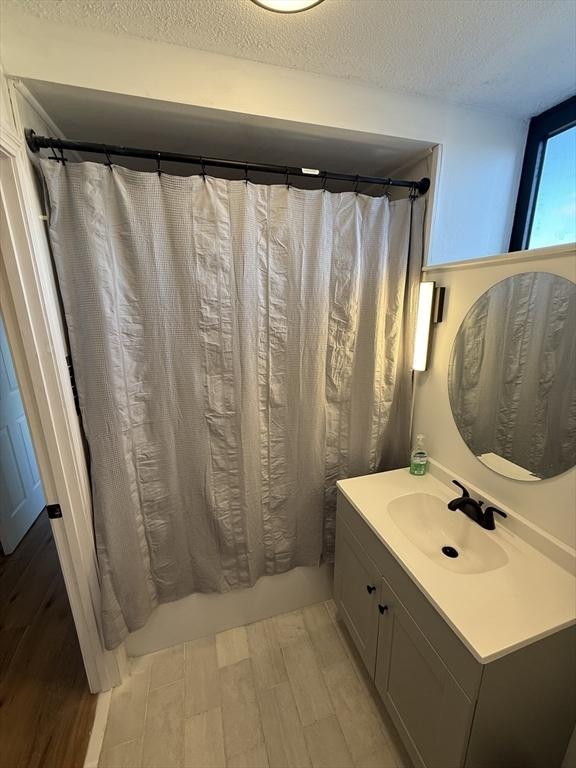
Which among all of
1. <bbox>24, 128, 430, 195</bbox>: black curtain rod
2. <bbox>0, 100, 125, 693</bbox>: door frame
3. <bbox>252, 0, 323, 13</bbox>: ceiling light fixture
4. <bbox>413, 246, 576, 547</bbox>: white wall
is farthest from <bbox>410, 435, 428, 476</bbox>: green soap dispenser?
<bbox>252, 0, 323, 13</bbox>: ceiling light fixture

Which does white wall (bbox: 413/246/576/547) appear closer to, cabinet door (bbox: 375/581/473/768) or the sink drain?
the sink drain

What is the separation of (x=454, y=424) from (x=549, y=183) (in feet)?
3.72

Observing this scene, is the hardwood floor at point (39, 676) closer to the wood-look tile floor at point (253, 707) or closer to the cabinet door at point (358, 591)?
the wood-look tile floor at point (253, 707)

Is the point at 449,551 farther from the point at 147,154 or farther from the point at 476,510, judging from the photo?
the point at 147,154

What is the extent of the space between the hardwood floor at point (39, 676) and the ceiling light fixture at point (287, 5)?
8.42 ft

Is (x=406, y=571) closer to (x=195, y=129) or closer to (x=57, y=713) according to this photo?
(x=57, y=713)

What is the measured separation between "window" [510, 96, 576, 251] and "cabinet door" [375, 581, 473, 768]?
1.57 meters

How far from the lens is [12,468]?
2.38 metres

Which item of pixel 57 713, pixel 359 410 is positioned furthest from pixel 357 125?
pixel 57 713

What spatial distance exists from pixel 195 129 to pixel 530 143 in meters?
1.47

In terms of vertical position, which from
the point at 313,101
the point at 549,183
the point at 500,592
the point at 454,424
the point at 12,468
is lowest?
the point at 12,468

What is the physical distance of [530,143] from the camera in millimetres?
1472

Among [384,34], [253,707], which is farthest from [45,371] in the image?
[253,707]

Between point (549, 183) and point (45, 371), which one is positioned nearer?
point (45, 371)
